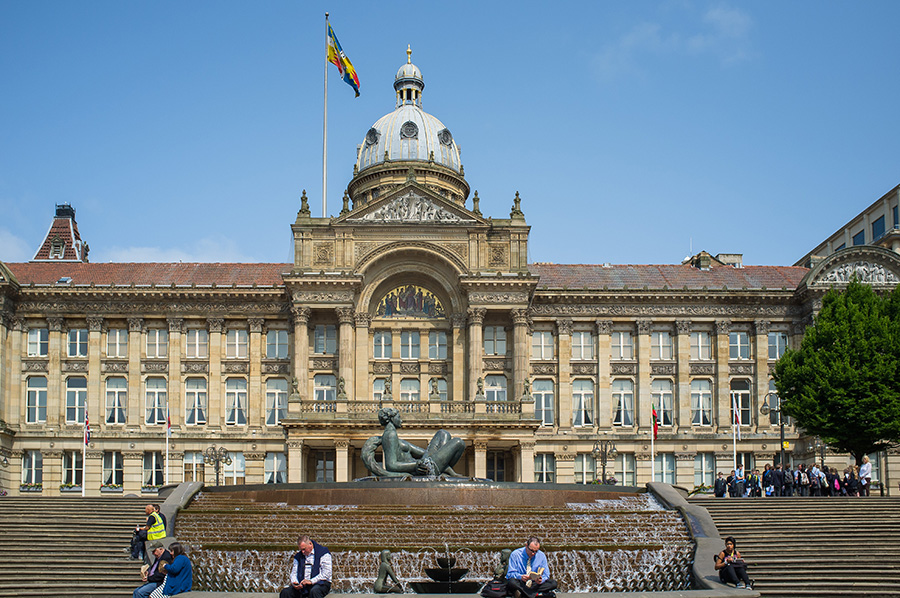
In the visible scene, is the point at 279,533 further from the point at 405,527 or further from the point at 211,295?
the point at 211,295

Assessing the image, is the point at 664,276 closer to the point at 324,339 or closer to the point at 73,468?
the point at 324,339

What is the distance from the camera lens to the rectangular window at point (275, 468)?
2527 inches

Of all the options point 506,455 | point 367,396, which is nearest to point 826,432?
point 506,455

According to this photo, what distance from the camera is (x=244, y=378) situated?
66250 mm

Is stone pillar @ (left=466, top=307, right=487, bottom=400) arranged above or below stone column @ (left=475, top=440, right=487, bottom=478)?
above

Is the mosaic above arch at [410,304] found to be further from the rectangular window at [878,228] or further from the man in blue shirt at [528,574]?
the man in blue shirt at [528,574]

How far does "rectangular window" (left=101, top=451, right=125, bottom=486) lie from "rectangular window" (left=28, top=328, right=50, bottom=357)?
748 centimetres

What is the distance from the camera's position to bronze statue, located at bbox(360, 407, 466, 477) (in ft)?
120

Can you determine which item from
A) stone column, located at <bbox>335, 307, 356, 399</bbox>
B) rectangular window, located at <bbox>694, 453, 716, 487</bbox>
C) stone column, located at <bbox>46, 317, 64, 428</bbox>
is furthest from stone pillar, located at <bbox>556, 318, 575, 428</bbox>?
stone column, located at <bbox>46, 317, 64, 428</bbox>

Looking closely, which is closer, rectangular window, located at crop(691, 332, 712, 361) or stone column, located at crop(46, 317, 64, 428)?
→ stone column, located at crop(46, 317, 64, 428)

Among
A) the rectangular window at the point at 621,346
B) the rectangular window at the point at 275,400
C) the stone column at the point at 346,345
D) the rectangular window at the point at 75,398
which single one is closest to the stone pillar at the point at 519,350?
the rectangular window at the point at 621,346

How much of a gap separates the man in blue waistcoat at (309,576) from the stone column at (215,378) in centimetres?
4482

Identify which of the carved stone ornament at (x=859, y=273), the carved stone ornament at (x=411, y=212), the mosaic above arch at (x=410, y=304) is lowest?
the mosaic above arch at (x=410, y=304)

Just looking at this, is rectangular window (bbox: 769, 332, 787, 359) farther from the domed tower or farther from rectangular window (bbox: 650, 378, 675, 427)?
the domed tower
